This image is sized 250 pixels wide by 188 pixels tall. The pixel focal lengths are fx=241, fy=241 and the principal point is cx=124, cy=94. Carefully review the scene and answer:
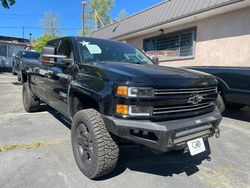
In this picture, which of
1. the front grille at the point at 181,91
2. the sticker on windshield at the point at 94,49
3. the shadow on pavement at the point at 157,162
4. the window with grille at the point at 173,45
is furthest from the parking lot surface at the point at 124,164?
the window with grille at the point at 173,45

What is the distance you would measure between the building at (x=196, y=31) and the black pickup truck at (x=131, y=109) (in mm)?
5388

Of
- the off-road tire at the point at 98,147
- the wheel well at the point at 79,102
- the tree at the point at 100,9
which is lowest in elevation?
the off-road tire at the point at 98,147

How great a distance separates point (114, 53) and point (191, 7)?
6.09 m

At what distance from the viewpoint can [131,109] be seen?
2.55 meters

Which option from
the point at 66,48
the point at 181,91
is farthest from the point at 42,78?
the point at 181,91

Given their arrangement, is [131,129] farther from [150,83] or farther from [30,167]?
[30,167]

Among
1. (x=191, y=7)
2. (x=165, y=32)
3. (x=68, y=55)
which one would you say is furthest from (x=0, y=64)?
(x=68, y=55)

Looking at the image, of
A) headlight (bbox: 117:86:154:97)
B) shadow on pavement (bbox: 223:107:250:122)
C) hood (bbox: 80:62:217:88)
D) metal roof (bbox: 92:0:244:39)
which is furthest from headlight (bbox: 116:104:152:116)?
metal roof (bbox: 92:0:244:39)

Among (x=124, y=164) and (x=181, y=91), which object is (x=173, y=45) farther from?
(x=181, y=91)

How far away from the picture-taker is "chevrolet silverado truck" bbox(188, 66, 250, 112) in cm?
534

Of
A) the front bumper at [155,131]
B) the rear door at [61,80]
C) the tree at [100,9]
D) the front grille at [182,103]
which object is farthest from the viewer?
the tree at [100,9]

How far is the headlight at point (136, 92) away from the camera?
253 centimetres

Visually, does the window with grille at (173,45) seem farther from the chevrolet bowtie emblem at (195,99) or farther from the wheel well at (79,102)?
the wheel well at (79,102)

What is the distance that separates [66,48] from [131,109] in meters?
2.11
